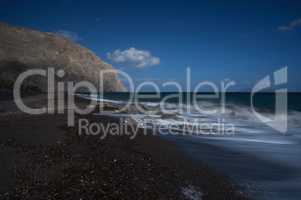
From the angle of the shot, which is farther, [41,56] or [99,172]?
[41,56]

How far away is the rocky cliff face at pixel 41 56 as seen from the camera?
63.6m

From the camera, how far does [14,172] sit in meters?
3.70

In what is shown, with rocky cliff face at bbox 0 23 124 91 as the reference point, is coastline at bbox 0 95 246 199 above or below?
below

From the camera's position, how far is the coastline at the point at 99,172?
331 centimetres

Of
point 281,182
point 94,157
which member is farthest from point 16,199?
point 281,182

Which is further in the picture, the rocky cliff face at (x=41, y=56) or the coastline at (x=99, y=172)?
the rocky cliff face at (x=41, y=56)

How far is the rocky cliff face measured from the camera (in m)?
63.6

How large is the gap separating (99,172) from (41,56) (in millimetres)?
81147

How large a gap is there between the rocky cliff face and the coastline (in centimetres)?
5513

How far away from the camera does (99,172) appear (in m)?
3.94

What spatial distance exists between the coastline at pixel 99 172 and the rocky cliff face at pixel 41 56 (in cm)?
5513

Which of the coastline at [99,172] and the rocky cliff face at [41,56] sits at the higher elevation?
the rocky cliff face at [41,56]

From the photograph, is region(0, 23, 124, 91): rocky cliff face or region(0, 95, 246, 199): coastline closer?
region(0, 95, 246, 199): coastline

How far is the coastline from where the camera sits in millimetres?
3309
